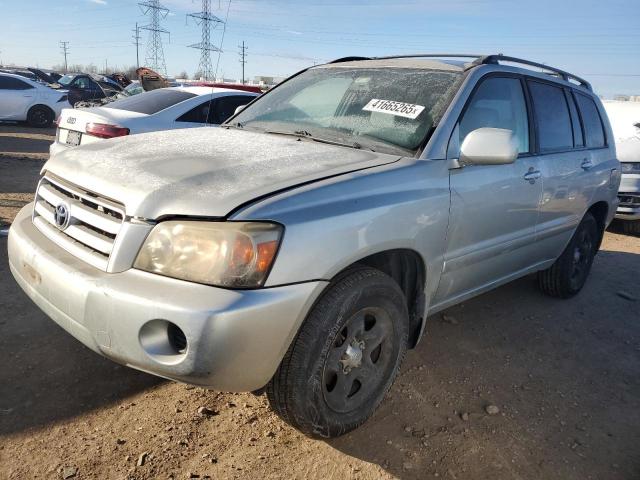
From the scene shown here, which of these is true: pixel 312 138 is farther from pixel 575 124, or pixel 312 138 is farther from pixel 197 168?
pixel 575 124

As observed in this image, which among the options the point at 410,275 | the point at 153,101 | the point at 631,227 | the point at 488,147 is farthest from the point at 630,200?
the point at 153,101

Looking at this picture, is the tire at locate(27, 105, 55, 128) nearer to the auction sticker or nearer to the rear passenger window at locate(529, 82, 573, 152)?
the auction sticker

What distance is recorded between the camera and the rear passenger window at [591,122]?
4.15 meters

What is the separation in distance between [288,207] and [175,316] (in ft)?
1.82

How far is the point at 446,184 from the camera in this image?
2.54 meters

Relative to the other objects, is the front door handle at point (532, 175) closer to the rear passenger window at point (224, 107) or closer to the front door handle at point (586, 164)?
the front door handle at point (586, 164)

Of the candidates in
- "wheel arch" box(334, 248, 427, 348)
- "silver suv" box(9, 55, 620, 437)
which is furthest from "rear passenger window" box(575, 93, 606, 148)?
"wheel arch" box(334, 248, 427, 348)

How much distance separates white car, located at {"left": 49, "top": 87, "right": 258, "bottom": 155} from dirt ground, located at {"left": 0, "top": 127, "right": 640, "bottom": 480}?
245 centimetres

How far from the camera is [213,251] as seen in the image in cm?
182

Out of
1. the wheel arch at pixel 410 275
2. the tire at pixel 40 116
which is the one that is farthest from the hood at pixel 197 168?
the tire at pixel 40 116

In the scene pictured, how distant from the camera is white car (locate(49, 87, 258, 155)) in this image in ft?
17.9

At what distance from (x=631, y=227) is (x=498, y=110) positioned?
217 inches

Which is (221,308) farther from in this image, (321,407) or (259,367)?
(321,407)

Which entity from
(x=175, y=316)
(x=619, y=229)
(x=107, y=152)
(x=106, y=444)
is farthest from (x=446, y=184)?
(x=619, y=229)
